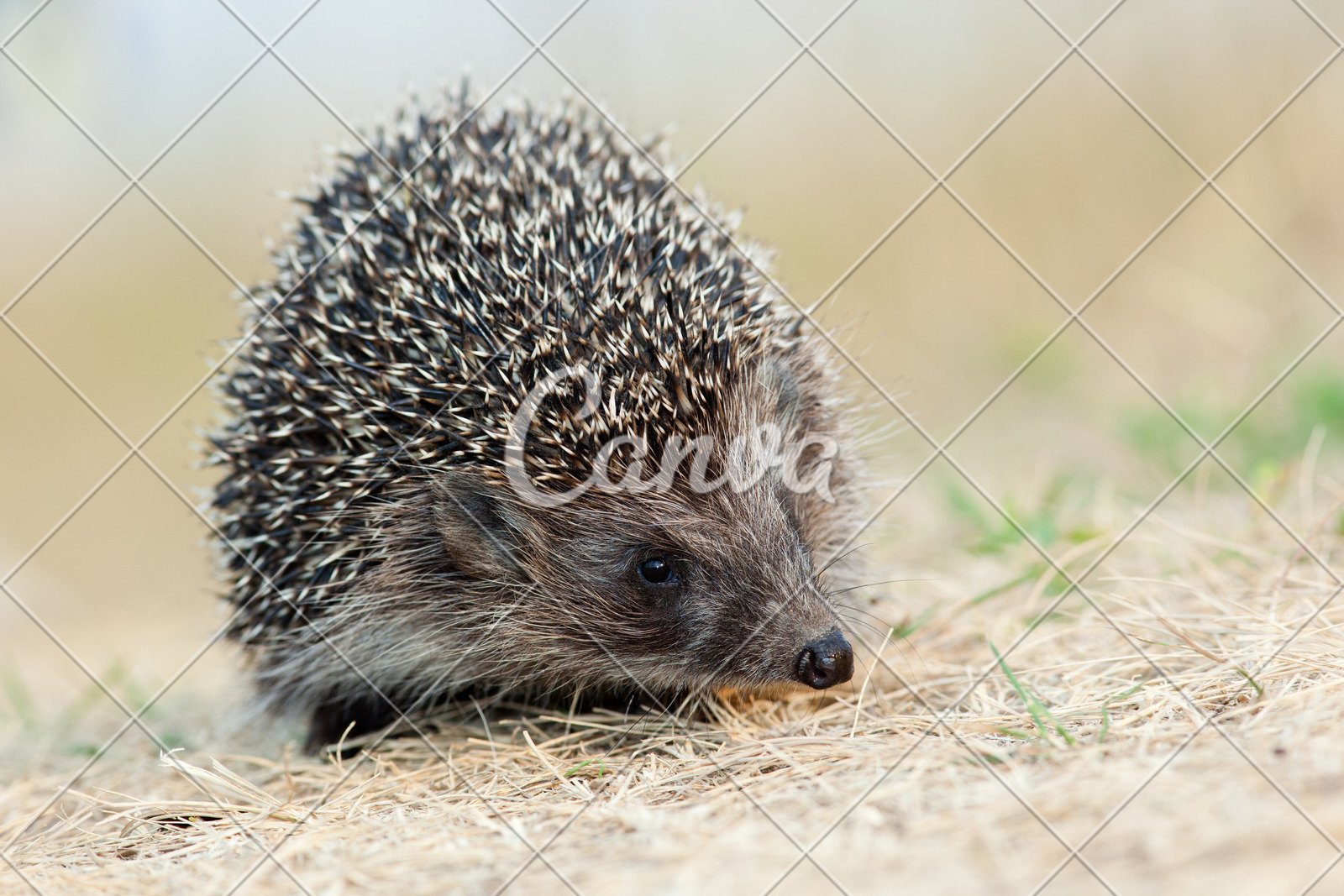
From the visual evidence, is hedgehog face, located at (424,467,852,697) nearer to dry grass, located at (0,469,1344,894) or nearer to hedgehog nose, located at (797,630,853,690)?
hedgehog nose, located at (797,630,853,690)

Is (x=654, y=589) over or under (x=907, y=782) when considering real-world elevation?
under

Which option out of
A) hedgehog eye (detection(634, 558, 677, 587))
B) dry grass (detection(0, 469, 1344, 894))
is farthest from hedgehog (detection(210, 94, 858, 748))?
dry grass (detection(0, 469, 1344, 894))

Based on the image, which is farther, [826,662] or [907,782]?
[826,662]

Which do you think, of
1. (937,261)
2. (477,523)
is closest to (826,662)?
(477,523)

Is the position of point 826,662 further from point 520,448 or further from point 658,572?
point 520,448

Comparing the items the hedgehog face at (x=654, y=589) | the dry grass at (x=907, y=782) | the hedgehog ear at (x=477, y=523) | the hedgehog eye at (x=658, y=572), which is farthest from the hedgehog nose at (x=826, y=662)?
the hedgehog ear at (x=477, y=523)

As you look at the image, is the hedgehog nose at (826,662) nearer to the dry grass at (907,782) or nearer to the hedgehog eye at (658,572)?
the dry grass at (907,782)

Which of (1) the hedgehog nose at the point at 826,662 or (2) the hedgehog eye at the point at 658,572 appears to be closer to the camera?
(1) the hedgehog nose at the point at 826,662
